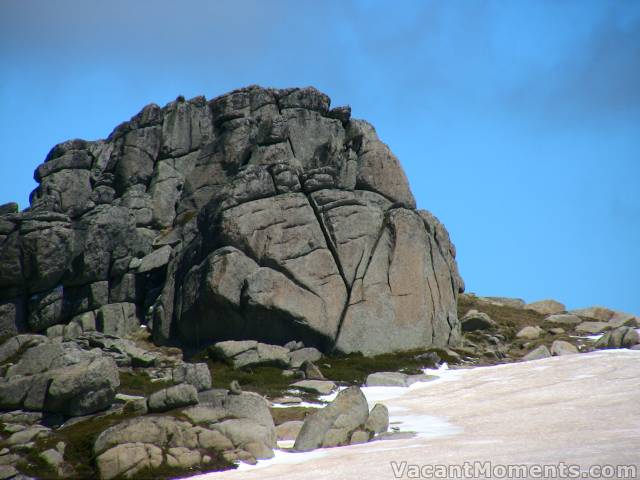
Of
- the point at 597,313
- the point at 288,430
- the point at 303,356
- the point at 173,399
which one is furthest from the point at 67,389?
the point at 597,313

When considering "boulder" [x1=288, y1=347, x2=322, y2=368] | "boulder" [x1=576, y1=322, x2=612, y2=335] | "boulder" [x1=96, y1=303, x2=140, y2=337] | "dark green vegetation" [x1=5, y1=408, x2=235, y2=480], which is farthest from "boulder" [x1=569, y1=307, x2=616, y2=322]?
"dark green vegetation" [x1=5, y1=408, x2=235, y2=480]

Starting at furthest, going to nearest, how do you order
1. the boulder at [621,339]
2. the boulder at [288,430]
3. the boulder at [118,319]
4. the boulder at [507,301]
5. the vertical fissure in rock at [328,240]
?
Answer: the boulder at [507,301], the boulder at [118,319], the vertical fissure in rock at [328,240], the boulder at [621,339], the boulder at [288,430]

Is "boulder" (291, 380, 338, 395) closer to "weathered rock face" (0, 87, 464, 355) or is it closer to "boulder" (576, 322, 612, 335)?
"weathered rock face" (0, 87, 464, 355)

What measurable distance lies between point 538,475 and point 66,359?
25.0 meters

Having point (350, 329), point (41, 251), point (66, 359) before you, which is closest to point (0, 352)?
point (66, 359)

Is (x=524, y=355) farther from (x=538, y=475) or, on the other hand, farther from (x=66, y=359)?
(x=538, y=475)

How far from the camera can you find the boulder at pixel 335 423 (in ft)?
92.1

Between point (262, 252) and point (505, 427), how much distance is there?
105 feet

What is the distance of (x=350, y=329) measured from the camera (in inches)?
2137

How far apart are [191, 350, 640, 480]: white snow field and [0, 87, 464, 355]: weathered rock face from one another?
539 inches

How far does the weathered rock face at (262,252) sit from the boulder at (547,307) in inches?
482

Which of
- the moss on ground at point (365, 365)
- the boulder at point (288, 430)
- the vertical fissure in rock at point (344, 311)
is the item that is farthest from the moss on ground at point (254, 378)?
the boulder at point (288, 430)

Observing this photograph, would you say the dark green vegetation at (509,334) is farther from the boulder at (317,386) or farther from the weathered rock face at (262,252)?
the boulder at (317,386)

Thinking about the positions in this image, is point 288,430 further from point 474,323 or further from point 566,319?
point 566,319
